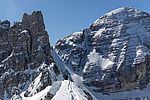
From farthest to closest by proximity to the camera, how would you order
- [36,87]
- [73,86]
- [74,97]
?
1. [36,87]
2. [73,86]
3. [74,97]

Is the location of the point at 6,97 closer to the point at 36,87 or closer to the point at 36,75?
the point at 36,75

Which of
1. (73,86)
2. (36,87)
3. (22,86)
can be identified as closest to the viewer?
(73,86)

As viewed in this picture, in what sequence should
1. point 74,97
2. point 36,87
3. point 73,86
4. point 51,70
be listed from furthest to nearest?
point 51,70, point 36,87, point 73,86, point 74,97

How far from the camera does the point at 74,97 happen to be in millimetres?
134625

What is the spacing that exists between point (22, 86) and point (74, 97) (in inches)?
2569

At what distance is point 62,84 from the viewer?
148000 millimetres

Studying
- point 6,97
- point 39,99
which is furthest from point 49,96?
point 6,97

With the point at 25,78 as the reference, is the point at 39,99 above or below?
below

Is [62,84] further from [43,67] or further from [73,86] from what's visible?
[43,67]

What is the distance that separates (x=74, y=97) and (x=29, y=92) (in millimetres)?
39222

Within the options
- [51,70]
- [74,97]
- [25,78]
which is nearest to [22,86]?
[25,78]

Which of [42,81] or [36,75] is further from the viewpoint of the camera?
[36,75]

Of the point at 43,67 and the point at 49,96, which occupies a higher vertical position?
the point at 43,67

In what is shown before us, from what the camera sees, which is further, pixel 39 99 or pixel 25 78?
pixel 25 78
